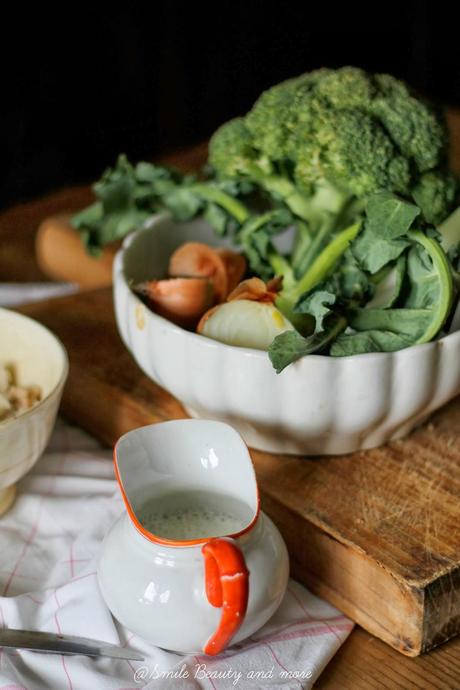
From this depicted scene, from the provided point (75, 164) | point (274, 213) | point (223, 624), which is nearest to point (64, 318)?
point (274, 213)

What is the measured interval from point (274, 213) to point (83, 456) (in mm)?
298

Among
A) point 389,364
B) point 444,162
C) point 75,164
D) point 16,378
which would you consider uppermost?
point 444,162

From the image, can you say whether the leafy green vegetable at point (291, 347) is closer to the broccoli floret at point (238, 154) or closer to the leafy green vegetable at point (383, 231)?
the leafy green vegetable at point (383, 231)

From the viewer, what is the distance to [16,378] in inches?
34.3

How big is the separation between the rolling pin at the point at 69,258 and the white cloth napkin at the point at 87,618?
1.37 feet

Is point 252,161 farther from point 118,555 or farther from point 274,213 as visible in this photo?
point 118,555

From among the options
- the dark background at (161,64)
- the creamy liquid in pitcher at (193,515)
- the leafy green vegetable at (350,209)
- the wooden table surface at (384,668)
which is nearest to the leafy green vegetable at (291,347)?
the leafy green vegetable at (350,209)

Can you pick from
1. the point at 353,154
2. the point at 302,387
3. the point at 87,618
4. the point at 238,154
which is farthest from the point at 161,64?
the point at 87,618

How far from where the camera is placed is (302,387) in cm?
75

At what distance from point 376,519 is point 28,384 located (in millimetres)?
341

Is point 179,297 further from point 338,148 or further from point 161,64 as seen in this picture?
point 161,64

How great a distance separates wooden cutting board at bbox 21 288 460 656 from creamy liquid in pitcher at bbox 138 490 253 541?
0.09 metres

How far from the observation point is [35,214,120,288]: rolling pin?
122 centimetres

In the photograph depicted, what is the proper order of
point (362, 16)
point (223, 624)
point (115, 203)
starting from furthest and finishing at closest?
1. point (362, 16)
2. point (115, 203)
3. point (223, 624)
